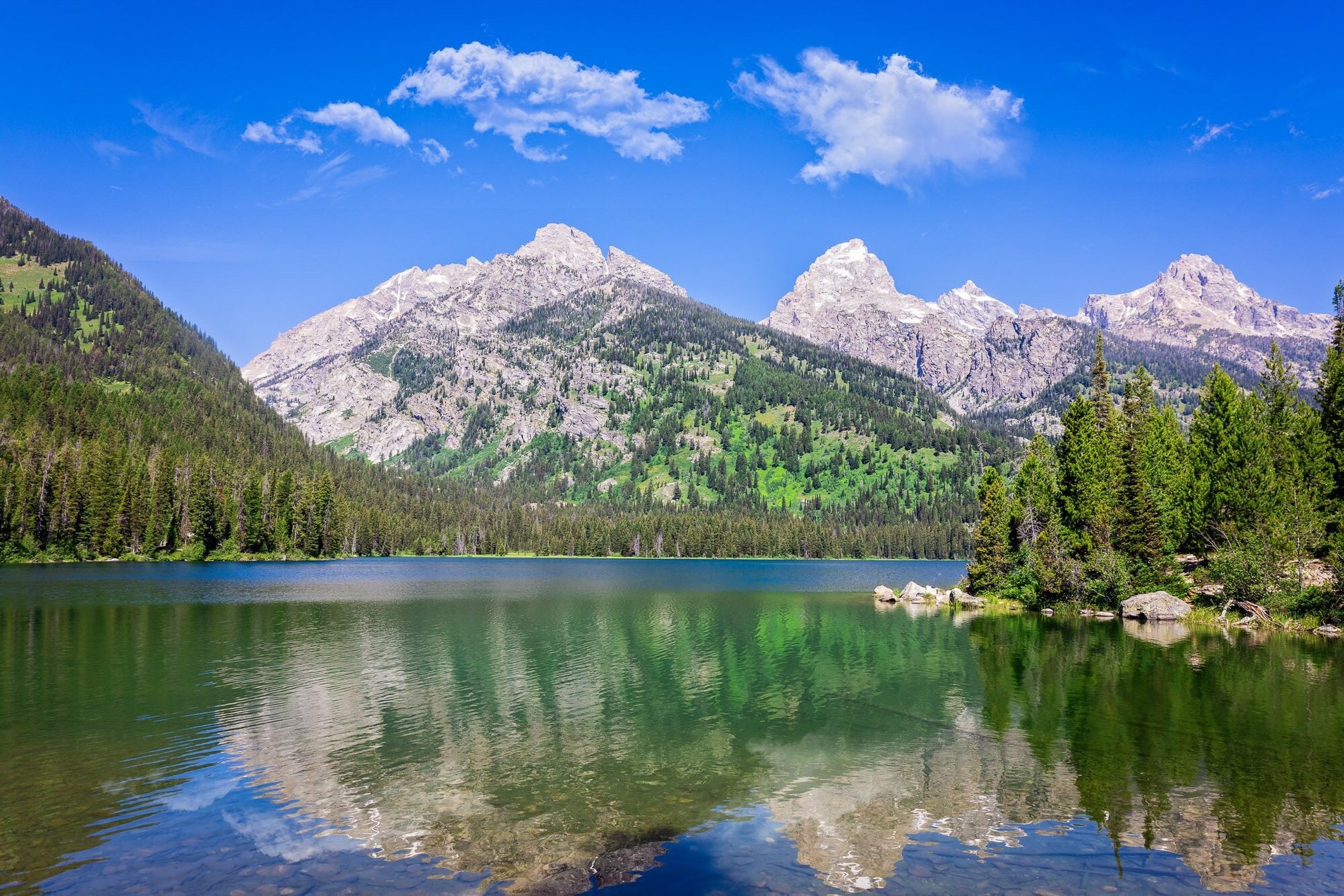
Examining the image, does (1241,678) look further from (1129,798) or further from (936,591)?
(936,591)

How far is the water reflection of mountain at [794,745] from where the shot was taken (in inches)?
766

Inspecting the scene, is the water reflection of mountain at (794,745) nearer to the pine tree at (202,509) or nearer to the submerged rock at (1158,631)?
the submerged rock at (1158,631)

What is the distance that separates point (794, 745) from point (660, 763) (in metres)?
5.84

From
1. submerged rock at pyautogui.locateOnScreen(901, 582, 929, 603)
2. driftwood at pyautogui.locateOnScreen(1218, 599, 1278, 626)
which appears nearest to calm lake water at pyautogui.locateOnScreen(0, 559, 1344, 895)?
driftwood at pyautogui.locateOnScreen(1218, 599, 1278, 626)

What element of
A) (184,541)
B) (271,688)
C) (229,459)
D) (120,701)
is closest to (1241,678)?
(271,688)

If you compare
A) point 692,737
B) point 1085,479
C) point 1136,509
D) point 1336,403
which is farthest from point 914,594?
point 692,737

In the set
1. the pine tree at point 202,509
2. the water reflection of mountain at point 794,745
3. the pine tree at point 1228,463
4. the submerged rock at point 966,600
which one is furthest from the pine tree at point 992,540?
the pine tree at point 202,509

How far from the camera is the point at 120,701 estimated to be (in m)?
33.6

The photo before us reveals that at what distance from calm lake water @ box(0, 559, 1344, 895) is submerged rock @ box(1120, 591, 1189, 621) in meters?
13.3

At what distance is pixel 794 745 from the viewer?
28.4 metres

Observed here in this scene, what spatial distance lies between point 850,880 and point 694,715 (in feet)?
54.6

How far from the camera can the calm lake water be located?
17.3 m

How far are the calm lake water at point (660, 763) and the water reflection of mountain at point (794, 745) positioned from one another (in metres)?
0.14

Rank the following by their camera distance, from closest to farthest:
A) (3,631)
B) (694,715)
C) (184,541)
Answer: (694,715) < (3,631) < (184,541)
